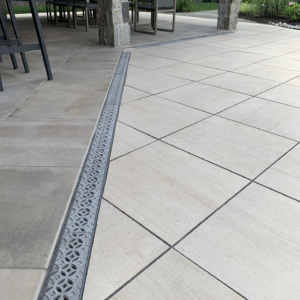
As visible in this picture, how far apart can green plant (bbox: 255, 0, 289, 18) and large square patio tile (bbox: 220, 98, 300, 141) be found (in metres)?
6.99

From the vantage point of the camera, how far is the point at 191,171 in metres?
1.39

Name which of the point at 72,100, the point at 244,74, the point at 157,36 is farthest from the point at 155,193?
the point at 157,36

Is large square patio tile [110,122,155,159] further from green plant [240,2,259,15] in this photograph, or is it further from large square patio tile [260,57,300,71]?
green plant [240,2,259,15]

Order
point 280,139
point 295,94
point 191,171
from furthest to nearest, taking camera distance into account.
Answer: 1. point 295,94
2. point 280,139
3. point 191,171

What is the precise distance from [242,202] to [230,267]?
1.15 feet

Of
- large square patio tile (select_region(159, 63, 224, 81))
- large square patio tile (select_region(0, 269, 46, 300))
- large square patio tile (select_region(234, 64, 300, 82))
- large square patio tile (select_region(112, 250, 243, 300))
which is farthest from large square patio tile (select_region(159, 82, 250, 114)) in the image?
large square patio tile (select_region(0, 269, 46, 300))

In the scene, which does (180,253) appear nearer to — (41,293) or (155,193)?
(155,193)

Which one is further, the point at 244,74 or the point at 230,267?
the point at 244,74

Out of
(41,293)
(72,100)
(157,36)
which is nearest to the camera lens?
(41,293)

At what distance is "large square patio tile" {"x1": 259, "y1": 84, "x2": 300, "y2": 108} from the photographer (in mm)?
2312

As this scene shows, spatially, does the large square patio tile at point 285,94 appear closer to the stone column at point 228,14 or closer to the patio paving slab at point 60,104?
the patio paving slab at point 60,104

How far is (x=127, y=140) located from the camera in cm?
167

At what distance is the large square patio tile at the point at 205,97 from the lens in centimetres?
221

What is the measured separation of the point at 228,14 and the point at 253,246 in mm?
6009
